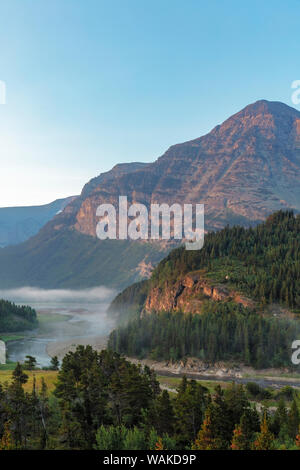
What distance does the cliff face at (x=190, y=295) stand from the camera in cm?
14600

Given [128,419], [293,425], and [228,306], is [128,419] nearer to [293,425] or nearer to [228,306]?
[293,425]

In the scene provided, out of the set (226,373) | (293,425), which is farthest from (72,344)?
(293,425)

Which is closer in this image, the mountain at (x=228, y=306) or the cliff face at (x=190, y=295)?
the mountain at (x=228, y=306)

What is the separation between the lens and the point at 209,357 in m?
118

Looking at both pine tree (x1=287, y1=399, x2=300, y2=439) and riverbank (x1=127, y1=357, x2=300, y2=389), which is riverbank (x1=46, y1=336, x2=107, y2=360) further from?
pine tree (x1=287, y1=399, x2=300, y2=439)

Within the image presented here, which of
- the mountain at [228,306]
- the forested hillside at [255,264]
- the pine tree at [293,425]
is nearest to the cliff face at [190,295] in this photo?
the mountain at [228,306]

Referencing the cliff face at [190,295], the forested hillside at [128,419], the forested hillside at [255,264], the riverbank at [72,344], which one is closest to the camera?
the forested hillside at [128,419]

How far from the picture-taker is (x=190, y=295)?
163 meters

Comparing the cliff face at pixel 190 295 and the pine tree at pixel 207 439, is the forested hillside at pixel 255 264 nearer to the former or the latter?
the cliff face at pixel 190 295

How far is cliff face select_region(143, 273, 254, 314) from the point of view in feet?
479
